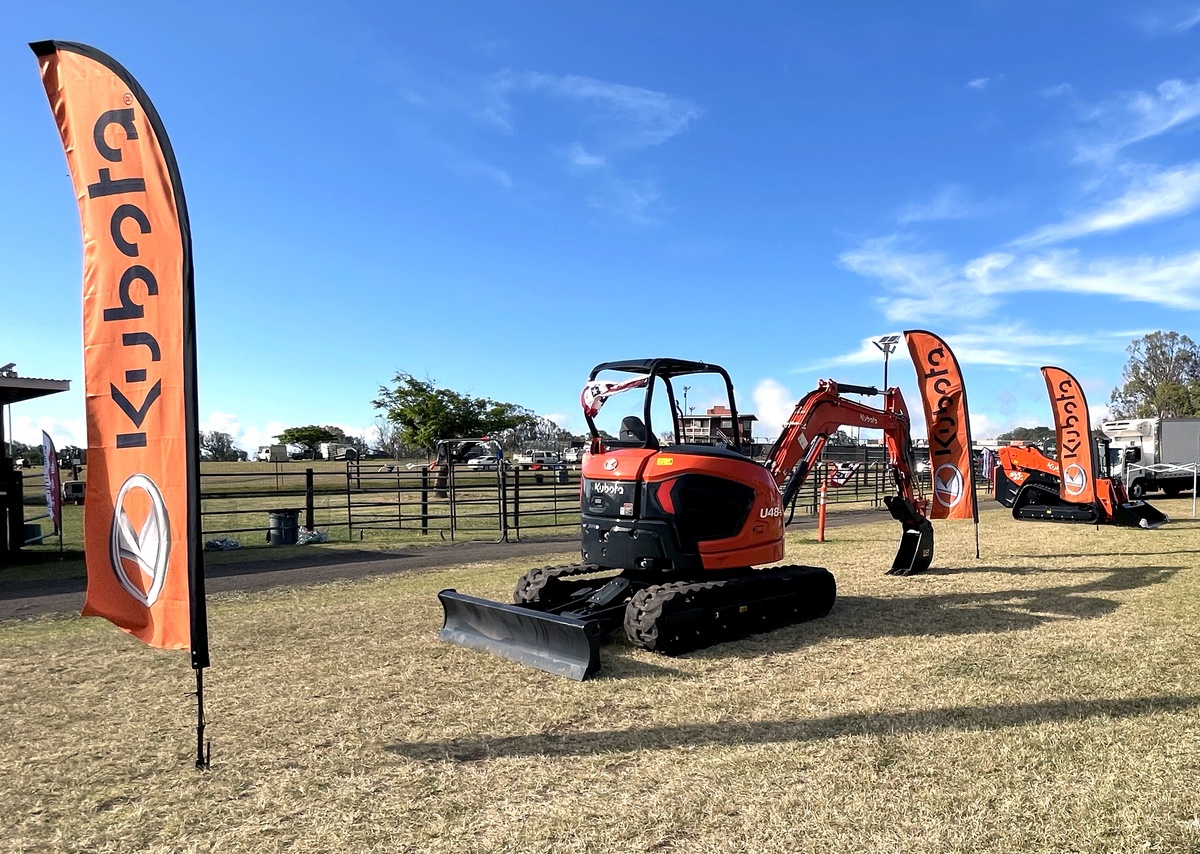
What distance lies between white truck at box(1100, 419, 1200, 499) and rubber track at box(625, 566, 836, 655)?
26.8 meters

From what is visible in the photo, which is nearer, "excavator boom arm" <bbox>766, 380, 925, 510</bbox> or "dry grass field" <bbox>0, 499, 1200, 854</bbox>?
"dry grass field" <bbox>0, 499, 1200, 854</bbox>

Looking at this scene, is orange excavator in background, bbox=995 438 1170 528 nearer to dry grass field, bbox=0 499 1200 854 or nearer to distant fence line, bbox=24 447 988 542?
distant fence line, bbox=24 447 988 542

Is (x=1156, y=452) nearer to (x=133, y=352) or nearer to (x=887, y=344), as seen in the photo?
(x=887, y=344)

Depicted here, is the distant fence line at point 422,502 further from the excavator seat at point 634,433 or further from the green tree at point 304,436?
the green tree at point 304,436

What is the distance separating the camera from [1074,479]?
17453mm

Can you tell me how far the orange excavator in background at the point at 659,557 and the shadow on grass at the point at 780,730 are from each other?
1.44 m

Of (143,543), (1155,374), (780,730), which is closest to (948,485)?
(780,730)

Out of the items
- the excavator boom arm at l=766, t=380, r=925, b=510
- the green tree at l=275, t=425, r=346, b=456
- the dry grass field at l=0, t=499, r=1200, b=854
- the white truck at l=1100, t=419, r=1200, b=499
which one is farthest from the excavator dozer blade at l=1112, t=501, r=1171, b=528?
the green tree at l=275, t=425, r=346, b=456

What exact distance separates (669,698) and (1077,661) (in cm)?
350

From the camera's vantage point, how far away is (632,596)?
288 inches

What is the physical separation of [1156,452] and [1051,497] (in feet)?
52.8

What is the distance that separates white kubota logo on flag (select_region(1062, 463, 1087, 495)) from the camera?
17.3 meters

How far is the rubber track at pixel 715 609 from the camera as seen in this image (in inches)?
261

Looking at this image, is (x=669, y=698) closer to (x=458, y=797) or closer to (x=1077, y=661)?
(x=458, y=797)
